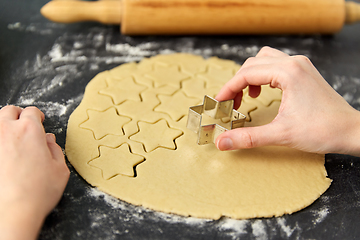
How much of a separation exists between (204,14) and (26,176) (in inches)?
53.0

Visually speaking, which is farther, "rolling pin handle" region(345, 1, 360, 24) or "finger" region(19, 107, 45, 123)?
"rolling pin handle" region(345, 1, 360, 24)

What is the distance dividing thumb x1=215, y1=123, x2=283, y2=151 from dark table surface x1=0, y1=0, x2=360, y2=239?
9.1 inches

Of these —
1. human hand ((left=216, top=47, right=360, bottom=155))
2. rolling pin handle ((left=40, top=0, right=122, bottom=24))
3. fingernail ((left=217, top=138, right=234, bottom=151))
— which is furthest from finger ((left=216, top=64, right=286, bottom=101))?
rolling pin handle ((left=40, top=0, right=122, bottom=24))

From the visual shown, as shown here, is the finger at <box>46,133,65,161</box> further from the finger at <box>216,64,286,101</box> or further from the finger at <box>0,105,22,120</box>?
the finger at <box>216,64,286,101</box>

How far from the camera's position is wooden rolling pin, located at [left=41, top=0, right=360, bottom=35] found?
1.85 meters

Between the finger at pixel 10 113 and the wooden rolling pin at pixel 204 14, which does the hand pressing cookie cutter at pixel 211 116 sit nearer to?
the finger at pixel 10 113

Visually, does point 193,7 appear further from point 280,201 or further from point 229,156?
point 280,201

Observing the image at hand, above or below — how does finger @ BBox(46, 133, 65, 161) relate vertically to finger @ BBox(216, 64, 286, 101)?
below

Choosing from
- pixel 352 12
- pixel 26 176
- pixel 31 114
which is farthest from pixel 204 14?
pixel 26 176

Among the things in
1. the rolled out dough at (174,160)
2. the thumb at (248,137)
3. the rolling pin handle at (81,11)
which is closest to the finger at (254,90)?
the rolled out dough at (174,160)

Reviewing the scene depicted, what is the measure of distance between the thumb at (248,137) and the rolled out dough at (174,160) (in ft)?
0.44

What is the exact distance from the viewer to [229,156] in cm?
121

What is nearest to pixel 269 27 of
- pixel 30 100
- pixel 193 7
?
pixel 193 7

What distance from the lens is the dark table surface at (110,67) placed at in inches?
39.0
